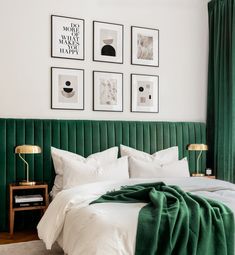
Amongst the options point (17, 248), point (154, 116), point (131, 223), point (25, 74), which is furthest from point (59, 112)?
point (131, 223)

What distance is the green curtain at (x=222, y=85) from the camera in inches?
185

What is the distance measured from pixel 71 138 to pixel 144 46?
1.74 meters

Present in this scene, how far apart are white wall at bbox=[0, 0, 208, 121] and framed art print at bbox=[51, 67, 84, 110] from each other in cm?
7

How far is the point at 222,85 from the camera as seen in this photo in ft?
15.9

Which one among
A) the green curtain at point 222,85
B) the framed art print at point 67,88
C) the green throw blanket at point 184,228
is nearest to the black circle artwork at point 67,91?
the framed art print at point 67,88

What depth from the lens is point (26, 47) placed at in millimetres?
4191

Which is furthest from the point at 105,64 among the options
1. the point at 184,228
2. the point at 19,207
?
the point at 184,228

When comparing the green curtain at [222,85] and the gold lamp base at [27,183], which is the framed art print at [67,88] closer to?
the gold lamp base at [27,183]

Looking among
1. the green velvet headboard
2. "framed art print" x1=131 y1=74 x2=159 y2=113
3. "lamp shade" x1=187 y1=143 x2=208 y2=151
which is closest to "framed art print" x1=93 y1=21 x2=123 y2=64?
"framed art print" x1=131 y1=74 x2=159 y2=113

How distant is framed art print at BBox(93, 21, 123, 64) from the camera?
4.53m

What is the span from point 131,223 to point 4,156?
89.5 inches

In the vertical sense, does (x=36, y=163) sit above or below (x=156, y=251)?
above

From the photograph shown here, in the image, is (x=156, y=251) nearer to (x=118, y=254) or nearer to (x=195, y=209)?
(x=118, y=254)

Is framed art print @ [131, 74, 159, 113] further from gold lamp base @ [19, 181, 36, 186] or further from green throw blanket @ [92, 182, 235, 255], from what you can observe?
green throw blanket @ [92, 182, 235, 255]
